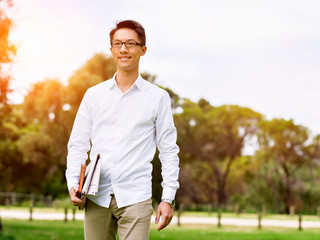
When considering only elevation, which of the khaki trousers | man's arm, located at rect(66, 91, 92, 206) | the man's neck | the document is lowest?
the khaki trousers

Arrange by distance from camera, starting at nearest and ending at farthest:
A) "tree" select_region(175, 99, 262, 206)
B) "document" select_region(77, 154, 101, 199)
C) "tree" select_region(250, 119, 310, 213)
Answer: "document" select_region(77, 154, 101, 199) → "tree" select_region(250, 119, 310, 213) → "tree" select_region(175, 99, 262, 206)

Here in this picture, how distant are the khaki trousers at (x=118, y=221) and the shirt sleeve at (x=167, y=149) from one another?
16cm

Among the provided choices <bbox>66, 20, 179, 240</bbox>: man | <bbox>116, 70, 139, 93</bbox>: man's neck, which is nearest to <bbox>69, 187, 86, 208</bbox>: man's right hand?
<bbox>66, 20, 179, 240</bbox>: man

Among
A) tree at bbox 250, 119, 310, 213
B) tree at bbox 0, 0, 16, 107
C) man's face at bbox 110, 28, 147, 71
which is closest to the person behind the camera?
man's face at bbox 110, 28, 147, 71

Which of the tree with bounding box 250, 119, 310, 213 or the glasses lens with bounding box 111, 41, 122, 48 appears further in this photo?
the tree with bounding box 250, 119, 310, 213

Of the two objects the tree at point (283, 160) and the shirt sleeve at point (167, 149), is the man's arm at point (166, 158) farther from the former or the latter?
the tree at point (283, 160)

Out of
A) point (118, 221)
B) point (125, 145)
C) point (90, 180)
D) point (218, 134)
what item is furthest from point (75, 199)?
point (218, 134)

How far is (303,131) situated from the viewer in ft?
150

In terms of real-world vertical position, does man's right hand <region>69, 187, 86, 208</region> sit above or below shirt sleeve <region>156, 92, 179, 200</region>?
below

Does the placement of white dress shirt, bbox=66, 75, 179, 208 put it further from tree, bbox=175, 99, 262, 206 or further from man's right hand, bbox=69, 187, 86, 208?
tree, bbox=175, 99, 262, 206

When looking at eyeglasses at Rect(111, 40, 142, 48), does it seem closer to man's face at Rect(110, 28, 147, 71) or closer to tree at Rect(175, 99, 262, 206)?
man's face at Rect(110, 28, 147, 71)

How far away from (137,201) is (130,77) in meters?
0.82

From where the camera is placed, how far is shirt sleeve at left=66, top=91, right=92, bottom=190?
3424 mm

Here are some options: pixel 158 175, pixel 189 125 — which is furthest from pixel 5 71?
pixel 189 125
